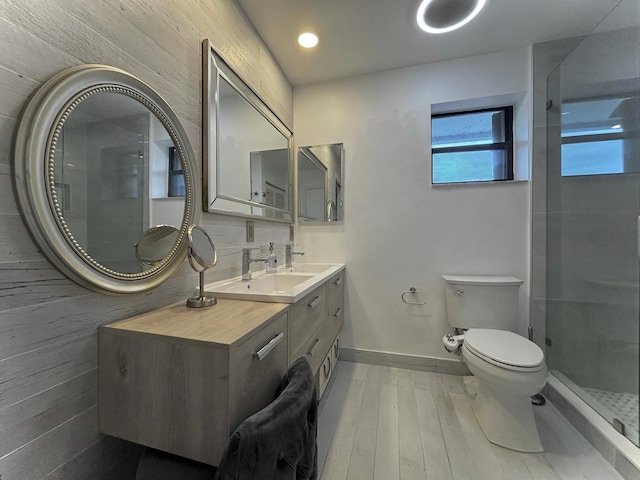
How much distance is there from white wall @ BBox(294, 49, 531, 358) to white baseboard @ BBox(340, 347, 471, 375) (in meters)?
0.05

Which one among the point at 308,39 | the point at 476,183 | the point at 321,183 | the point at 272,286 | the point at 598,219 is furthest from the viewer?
the point at 321,183

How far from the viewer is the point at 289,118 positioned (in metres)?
2.21

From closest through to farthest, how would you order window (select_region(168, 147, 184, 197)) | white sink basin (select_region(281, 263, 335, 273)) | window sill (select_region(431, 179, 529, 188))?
window (select_region(168, 147, 184, 197))
window sill (select_region(431, 179, 529, 188))
white sink basin (select_region(281, 263, 335, 273))

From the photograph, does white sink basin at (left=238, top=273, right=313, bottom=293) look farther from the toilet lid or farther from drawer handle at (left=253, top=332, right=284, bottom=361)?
the toilet lid

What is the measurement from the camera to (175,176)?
1061 millimetres

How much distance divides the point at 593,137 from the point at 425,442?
1990 millimetres

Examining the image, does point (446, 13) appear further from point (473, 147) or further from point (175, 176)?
point (175, 176)

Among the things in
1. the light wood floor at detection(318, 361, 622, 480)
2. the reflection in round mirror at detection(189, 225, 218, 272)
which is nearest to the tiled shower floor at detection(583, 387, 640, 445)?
the light wood floor at detection(318, 361, 622, 480)

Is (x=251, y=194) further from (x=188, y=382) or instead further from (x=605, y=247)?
(x=605, y=247)

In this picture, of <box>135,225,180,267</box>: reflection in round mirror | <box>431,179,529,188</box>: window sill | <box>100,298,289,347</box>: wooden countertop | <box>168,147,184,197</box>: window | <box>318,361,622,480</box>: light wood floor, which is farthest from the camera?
<box>431,179,529,188</box>: window sill

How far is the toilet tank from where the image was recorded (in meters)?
1.70

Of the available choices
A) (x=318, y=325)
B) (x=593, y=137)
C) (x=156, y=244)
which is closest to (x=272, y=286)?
(x=318, y=325)

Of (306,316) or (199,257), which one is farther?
(306,316)

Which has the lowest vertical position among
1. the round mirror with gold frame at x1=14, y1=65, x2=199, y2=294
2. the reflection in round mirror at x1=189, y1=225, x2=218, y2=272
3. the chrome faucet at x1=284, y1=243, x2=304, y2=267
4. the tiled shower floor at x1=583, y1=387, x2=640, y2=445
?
the tiled shower floor at x1=583, y1=387, x2=640, y2=445
